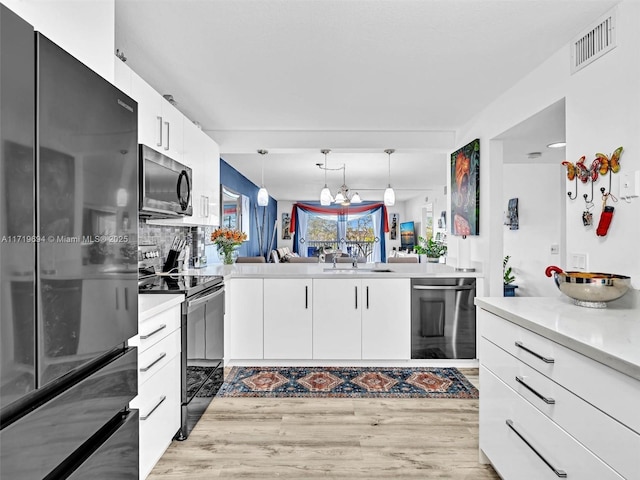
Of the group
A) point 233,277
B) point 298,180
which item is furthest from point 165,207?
point 298,180

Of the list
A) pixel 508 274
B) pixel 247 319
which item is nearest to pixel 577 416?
pixel 247 319

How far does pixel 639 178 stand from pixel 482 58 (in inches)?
46.9

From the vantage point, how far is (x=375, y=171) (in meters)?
6.92

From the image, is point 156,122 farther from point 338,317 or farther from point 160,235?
point 338,317

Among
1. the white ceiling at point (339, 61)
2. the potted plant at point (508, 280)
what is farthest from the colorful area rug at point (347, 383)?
the white ceiling at point (339, 61)

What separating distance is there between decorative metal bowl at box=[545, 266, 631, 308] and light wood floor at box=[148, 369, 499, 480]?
3.15 ft

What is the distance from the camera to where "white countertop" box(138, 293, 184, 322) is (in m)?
1.66

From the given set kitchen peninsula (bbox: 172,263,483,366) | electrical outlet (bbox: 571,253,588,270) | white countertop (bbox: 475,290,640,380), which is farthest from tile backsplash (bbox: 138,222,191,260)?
electrical outlet (bbox: 571,253,588,270)

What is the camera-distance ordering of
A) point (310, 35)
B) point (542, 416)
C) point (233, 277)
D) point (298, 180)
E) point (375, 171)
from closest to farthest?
1. point (542, 416)
2. point (310, 35)
3. point (233, 277)
4. point (375, 171)
5. point (298, 180)

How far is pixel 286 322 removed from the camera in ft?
11.3

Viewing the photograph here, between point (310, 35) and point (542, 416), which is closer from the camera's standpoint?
point (542, 416)

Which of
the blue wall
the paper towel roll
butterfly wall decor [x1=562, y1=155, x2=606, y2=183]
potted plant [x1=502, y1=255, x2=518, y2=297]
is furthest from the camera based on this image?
the blue wall

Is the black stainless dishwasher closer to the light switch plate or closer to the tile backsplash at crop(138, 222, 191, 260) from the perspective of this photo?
the light switch plate

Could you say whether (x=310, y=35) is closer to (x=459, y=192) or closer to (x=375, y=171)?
(x=459, y=192)
